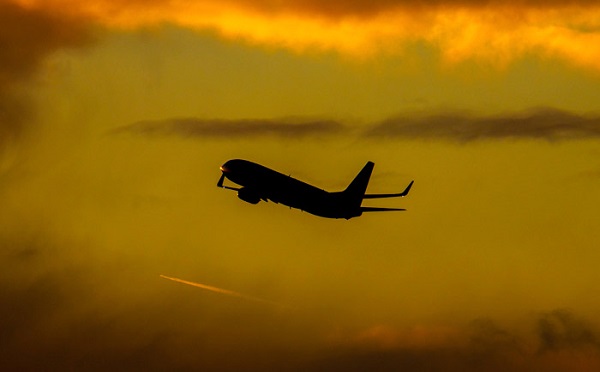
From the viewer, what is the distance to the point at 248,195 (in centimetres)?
18800

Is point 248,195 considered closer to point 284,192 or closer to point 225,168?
point 284,192

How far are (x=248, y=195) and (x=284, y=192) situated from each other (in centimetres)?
784

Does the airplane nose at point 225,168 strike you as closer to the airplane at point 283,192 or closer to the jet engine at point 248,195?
the airplane at point 283,192

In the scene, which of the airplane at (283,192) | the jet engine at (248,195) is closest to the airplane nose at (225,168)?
the airplane at (283,192)

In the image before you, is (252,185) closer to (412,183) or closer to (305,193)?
(305,193)

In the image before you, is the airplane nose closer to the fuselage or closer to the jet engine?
the fuselage

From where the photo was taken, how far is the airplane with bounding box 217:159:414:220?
620 ft

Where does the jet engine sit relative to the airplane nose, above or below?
below

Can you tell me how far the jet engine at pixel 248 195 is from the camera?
18750cm

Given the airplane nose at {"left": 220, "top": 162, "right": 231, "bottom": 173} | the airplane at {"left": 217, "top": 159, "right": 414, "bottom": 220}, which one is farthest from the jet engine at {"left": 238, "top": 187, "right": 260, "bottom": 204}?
the airplane nose at {"left": 220, "top": 162, "right": 231, "bottom": 173}

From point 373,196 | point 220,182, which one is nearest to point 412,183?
point 373,196

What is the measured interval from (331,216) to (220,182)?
2413 cm

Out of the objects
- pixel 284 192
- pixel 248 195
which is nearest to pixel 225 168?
pixel 248 195

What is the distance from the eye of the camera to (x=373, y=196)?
179 metres
